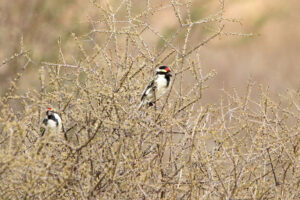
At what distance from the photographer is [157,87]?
4363 millimetres

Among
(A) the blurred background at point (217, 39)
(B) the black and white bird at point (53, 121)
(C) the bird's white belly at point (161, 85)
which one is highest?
(A) the blurred background at point (217, 39)

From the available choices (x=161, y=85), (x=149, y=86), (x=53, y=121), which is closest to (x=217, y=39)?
(x=161, y=85)

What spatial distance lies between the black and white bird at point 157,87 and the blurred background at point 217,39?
0.86 metres

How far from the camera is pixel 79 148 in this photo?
306 cm

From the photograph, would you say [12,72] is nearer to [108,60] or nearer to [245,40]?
[108,60]

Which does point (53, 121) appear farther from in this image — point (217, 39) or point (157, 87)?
point (217, 39)

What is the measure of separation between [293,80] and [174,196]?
11.1 metres

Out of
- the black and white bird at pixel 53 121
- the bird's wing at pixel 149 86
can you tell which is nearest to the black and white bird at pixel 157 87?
the bird's wing at pixel 149 86

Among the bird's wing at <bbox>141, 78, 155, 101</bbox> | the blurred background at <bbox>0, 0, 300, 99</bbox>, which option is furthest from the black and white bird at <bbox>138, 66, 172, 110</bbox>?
the blurred background at <bbox>0, 0, 300, 99</bbox>

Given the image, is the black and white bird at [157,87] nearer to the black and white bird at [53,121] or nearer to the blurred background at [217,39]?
the black and white bird at [53,121]

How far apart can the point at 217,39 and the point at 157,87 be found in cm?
796

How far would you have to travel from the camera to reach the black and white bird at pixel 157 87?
4.01m

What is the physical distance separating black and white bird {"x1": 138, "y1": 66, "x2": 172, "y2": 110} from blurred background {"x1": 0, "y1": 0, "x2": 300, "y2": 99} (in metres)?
0.86

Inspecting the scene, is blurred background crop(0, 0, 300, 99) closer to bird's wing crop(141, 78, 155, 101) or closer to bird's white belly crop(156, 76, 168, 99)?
bird's white belly crop(156, 76, 168, 99)
